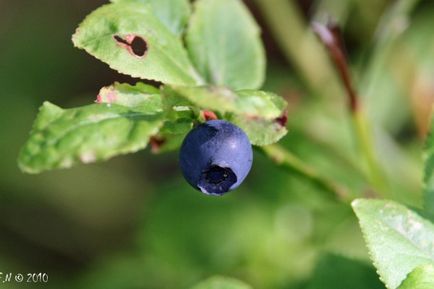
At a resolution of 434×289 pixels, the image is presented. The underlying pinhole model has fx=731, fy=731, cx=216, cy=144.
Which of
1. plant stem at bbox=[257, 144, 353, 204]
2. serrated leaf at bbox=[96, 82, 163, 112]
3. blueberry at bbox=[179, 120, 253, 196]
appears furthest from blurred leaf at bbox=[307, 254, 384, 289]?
serrated leaf at bbox=[96, 82, 163, 112]

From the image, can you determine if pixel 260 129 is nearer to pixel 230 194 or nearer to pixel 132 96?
pixel 132 96

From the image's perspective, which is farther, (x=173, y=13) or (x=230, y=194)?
(x=230, y=194)

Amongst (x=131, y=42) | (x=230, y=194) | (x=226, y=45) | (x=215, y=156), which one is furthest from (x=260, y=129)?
(x=230, y=194)

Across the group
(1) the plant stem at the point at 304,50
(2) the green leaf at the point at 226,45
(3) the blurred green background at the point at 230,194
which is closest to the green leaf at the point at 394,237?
(2) the green leaf at the point at 226,45

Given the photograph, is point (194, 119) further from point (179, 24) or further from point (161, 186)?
point (161, 186)

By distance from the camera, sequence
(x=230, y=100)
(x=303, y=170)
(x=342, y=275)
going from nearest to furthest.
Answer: (x=230, y=100) < (x=342, y=275) < (x=303, y=170)

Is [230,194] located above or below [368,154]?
above

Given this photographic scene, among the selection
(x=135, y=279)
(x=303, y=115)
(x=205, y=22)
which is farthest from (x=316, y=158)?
(x=205, y=22)
